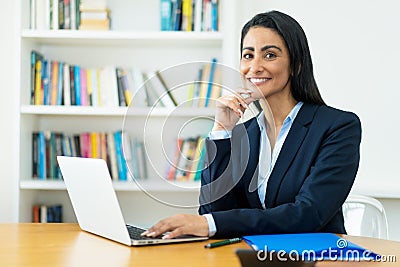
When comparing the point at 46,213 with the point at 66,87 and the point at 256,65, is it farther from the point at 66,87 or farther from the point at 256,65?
the point at 256,65

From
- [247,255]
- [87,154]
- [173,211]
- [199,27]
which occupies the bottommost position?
[173,211]

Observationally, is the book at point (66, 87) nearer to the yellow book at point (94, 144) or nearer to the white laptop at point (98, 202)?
the yellow book at point (94, 144)

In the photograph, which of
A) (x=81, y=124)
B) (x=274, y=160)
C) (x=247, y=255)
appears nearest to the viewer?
(x=247, y=255)

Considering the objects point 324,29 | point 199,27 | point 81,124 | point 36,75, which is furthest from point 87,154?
point 324,29

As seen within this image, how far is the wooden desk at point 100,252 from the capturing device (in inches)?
57.4

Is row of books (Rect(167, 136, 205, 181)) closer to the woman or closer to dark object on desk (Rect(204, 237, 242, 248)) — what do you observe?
the woman

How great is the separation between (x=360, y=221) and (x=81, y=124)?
1.71 m

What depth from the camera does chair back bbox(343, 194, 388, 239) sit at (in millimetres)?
2301

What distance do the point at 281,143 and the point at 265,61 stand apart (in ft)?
0.82

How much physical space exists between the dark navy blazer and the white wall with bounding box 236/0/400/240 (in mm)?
1202

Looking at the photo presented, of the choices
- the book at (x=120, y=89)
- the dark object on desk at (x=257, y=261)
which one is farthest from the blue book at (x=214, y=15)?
the dark object on desk at (x=257, y=261)

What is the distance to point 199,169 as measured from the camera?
82.9 inches

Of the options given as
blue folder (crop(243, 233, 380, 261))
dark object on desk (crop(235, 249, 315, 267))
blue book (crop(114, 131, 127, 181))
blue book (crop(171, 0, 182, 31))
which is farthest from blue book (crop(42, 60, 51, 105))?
dark object on desk (crop(235, 249, 315, 267))

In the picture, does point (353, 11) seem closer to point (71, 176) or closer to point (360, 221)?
point (360, 221)
